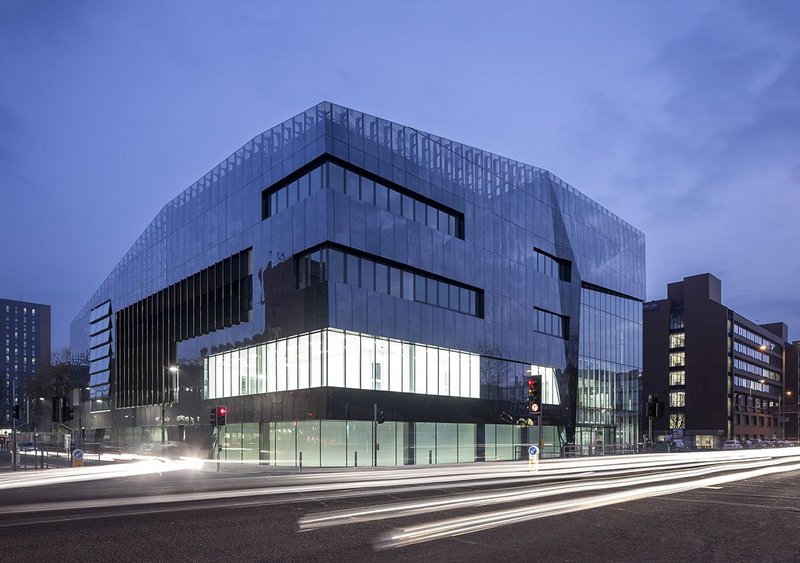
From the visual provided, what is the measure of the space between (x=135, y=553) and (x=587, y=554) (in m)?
7.96

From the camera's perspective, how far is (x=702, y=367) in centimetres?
13612

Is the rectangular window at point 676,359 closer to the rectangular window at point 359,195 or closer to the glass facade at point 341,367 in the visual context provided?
the glass facade at point 341,367

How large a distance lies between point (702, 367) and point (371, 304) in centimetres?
10794

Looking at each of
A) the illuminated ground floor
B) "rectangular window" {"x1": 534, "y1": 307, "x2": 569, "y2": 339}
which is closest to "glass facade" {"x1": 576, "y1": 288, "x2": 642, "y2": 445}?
"rectangular window" {"x1": 534, "y1": 307, "x2": 569, "y2": 339}

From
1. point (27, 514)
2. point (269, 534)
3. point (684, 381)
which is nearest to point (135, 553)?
point (269, 534)

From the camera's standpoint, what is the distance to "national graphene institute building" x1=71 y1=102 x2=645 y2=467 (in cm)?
4628

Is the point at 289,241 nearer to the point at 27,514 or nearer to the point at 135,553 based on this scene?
the point at 27,514

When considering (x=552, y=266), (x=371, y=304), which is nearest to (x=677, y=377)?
(x=552, y=266)

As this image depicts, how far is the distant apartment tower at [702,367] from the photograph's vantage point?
436 feet

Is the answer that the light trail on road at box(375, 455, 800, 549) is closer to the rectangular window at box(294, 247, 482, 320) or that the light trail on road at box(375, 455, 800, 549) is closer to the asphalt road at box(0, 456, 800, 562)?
the asphalt road at box(0, 456, 800, 562)

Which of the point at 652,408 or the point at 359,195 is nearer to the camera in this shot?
the point at 652,408

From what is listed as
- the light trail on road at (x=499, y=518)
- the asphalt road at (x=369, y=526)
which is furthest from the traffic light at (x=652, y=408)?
the light trail on road at (x=499, y=518)

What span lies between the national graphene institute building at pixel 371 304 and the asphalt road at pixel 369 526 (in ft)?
70.0

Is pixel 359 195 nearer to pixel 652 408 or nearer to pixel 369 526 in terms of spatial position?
pixel 652 408
